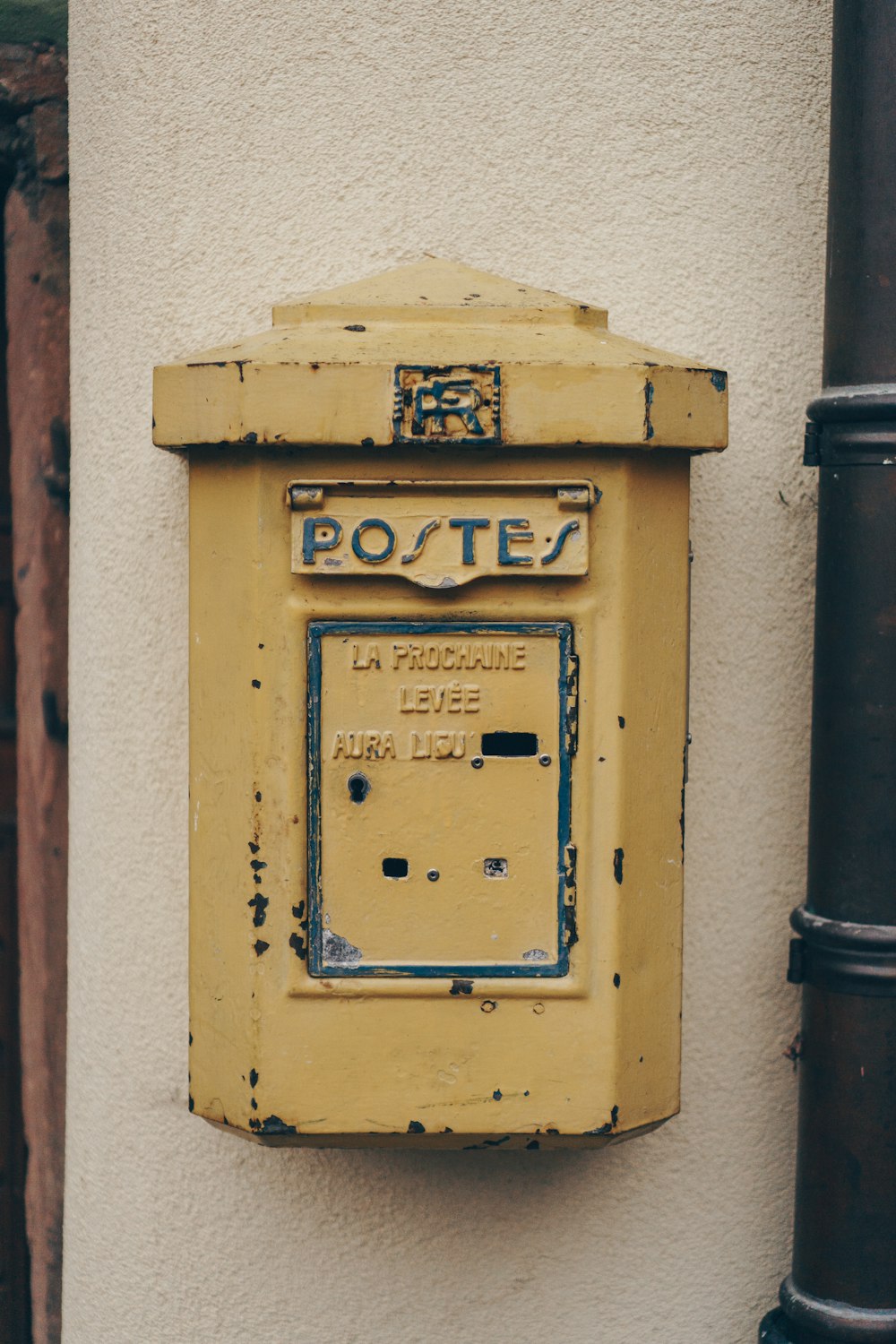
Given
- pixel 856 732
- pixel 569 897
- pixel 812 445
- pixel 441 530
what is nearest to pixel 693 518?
pixel 812 445

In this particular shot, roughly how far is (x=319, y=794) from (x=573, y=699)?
1.08 feet

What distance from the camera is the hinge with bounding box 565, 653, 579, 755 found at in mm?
1458

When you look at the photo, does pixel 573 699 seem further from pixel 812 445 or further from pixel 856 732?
pixel 812 445

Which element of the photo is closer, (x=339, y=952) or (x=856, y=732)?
(x=339, y=952)

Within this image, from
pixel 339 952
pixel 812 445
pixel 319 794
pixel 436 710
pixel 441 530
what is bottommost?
pixel 339 952

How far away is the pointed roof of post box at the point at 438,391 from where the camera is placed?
1419mm

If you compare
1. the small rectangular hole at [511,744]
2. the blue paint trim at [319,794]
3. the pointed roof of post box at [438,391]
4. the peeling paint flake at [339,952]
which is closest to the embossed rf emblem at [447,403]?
the pointed roof of post box at [438,391]

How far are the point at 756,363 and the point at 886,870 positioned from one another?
754 millimetres

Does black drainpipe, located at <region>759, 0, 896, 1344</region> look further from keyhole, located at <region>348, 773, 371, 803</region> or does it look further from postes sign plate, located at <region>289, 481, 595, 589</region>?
keyhole, located at <region>348, 773, 371, 803</region>

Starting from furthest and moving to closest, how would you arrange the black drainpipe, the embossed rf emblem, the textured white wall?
the textured white wall → the black drainpipe → the embossed rf emblem

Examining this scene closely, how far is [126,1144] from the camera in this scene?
185cm

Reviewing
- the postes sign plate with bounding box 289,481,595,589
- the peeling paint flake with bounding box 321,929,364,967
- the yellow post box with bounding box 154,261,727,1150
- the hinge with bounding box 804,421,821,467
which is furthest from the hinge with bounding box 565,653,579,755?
the hinge with bounding box 804,421,821,467

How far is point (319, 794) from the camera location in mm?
1474

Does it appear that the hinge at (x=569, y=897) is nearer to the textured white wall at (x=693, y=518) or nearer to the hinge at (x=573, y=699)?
the hinge at (x=573, y=699)
